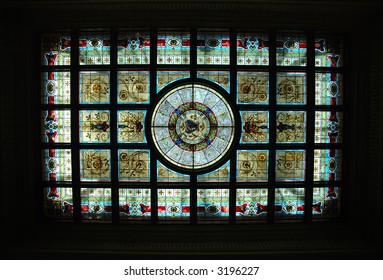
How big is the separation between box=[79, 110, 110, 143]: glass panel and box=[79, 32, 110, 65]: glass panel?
2.75 ft

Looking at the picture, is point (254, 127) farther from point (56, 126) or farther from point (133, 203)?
point (56, 126)

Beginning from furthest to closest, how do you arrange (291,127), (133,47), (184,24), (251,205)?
(251,205) < (291,127) < (133,47) < (184,24)

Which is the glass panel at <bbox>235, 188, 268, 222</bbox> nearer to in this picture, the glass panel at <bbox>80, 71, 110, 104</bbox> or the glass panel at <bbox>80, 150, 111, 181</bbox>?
the glass panel at <bbox>80, 150, 111, 181</bbox>

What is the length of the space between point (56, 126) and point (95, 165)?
915 millimetres

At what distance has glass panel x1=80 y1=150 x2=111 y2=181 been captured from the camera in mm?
5098

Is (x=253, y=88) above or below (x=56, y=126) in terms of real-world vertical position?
above

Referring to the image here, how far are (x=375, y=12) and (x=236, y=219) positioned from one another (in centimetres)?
388

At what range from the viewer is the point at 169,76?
5000 mm

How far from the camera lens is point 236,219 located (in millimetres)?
5180

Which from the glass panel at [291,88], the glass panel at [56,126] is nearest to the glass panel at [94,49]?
the glass panel at [56,126]

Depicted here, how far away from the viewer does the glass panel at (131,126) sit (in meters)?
5.04

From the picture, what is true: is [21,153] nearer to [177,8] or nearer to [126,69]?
[126,69]

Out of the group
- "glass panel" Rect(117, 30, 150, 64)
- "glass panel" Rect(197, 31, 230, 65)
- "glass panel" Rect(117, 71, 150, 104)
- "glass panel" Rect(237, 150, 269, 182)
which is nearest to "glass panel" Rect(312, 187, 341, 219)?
"glass panel" Rect(237, 150, 269, 182)

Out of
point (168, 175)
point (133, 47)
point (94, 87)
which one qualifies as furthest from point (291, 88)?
point (94, 87)
